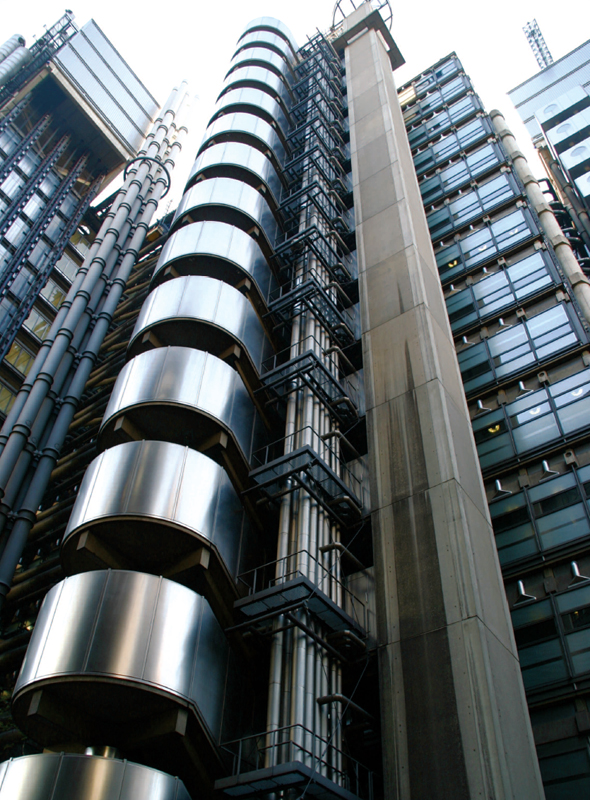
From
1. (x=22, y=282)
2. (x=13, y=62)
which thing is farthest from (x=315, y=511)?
(x=13, y=62)

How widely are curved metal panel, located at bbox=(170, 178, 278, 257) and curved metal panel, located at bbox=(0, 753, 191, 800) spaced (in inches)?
920

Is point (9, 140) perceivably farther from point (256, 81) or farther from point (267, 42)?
point (267, 42)

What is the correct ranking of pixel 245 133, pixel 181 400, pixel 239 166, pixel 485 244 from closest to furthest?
1. pixel 181 400
2. pixel 485 244
3. pixel 239 166
4. pixel 245 133

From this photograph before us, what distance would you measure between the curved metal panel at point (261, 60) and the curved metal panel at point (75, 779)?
43968 millimetres

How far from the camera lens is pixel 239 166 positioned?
3572 cm

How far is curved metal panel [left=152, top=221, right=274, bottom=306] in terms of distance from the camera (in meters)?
29.3

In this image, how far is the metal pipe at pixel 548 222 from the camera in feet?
95.3

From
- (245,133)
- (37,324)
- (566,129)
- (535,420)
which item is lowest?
(535,420)

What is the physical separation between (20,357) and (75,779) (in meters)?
31.5

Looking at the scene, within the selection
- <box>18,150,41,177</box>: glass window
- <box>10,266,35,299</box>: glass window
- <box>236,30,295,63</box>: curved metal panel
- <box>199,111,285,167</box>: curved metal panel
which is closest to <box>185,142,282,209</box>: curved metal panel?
<box>199,111,285,167</box>: curved metal panel

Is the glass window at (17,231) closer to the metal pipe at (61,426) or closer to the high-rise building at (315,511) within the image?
the metal pipe at (61,426)

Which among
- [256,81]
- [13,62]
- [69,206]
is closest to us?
[256,81]

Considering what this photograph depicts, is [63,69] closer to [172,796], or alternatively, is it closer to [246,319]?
[246,319]

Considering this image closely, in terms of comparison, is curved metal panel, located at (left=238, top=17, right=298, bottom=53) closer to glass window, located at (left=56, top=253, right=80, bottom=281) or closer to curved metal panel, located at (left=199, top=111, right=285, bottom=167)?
curved metal panel, located at (left=199, top=111, right=285, bottom=167)
